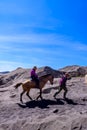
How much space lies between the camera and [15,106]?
73.0ft

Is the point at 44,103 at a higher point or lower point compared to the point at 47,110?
higher

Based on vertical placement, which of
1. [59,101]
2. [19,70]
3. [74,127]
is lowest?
[74,127]

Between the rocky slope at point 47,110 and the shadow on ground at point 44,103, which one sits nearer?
the rocky slope at point 47,110

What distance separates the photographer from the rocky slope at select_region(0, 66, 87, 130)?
1784cm

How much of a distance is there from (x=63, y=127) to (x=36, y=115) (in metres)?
2.89

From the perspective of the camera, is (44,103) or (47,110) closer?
(47,110)

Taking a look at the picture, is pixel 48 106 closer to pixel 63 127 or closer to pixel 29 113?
pixel 29 113

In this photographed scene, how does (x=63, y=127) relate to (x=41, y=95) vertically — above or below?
below

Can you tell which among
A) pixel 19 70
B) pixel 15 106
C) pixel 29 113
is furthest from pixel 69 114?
pixel 19 70

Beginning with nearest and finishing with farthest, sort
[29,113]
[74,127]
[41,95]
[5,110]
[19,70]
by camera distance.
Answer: [74,127]
[29,113]
[5,110]
[41,95]
[19,70]

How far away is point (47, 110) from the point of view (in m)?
20.7

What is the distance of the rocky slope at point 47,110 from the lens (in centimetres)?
1784

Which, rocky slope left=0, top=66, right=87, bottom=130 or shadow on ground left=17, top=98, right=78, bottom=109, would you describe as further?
shadow on ground left=17, top=98, right=78, bottom=109

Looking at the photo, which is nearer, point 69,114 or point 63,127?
point 63,127
